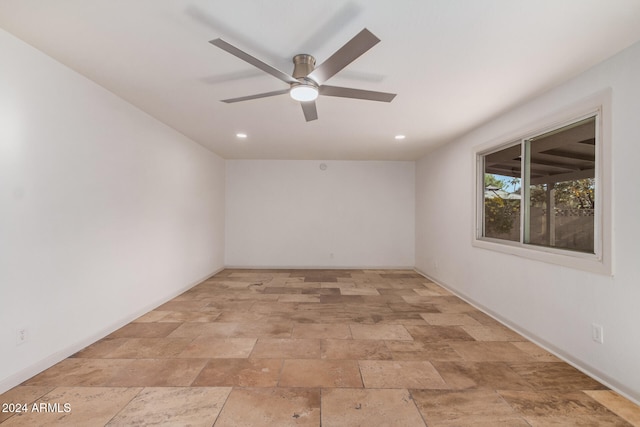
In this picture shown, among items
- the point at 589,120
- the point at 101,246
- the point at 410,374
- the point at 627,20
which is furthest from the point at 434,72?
the point at 101,246

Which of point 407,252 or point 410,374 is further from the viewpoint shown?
point 407,252

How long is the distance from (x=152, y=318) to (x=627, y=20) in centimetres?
509

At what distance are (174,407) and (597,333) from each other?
3.28 m

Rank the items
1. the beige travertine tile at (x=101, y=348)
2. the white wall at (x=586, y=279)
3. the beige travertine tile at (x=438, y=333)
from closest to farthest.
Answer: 1. the white wall at (x=586, y=279)
2. the beige travertine tile at (x=101, y=348)
3. the beige travertine tile at (x=438, y=333)

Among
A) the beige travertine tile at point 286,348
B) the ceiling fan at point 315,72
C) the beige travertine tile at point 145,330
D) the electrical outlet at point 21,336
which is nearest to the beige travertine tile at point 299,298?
the beige travertine tile at point 286,348

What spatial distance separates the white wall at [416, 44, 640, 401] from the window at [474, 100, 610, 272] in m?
0.14

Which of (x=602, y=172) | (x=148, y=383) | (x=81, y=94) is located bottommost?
(x=148, y=383)

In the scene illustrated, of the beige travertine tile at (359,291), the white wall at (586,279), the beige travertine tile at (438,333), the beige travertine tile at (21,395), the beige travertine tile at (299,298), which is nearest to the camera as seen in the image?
the beige travertine tile at (21,395)

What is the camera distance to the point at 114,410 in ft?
5.83

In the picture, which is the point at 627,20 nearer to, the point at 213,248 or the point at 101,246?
the point at 101,246

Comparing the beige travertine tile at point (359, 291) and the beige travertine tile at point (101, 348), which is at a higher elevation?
the beige travertine tile at point (101, 348)

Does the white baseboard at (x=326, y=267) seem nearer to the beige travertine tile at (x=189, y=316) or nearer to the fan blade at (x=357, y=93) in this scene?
the beige travertine tile at (x=189, y=316)

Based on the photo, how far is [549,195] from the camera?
109 inches

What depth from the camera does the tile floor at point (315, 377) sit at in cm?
173
